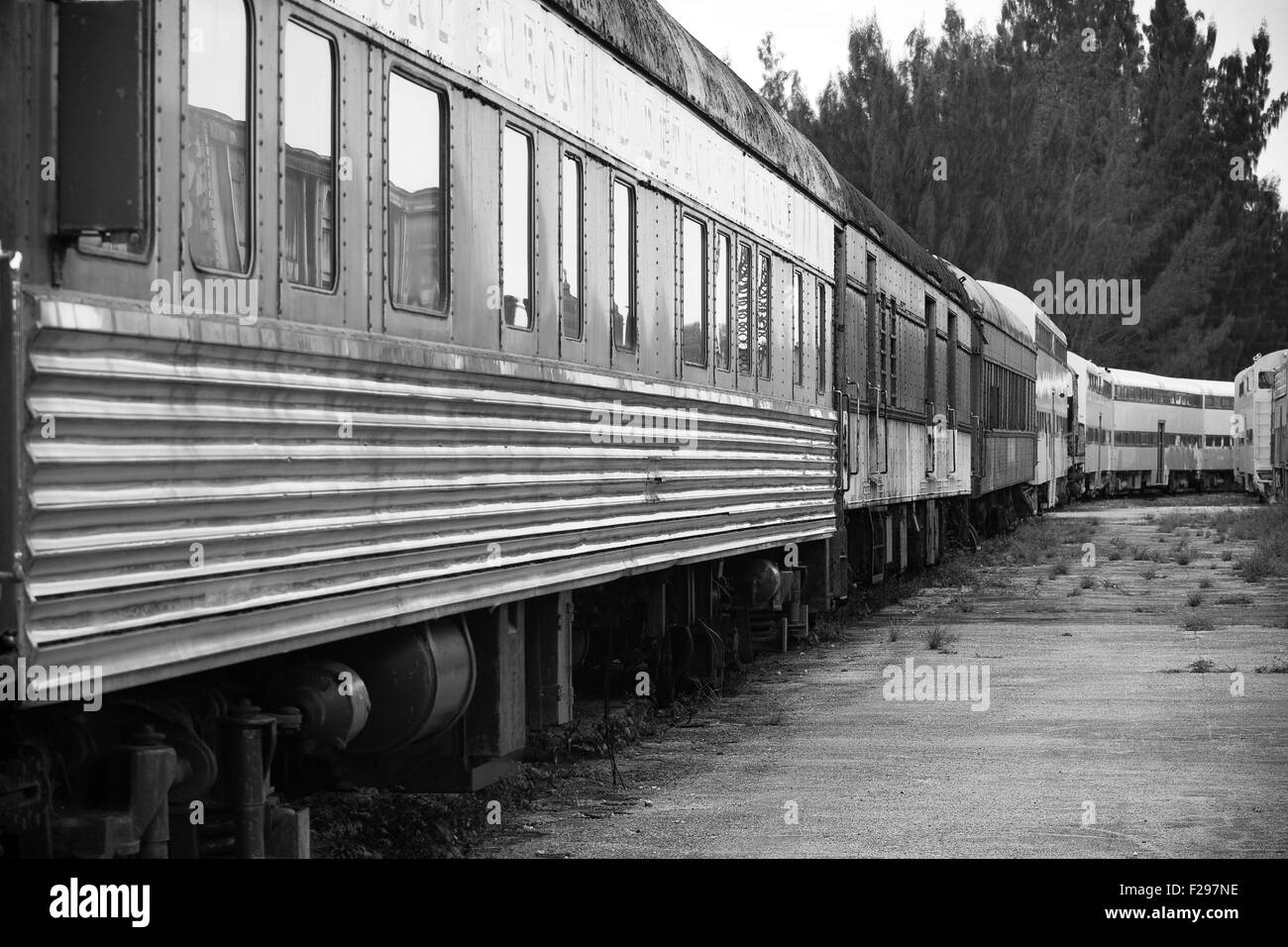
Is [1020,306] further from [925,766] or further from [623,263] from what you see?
[623,263]

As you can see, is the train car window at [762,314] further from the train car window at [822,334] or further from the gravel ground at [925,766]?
the gravel ground at [925,766]

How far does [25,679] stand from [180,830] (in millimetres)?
1361

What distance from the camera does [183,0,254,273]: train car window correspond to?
195 inches

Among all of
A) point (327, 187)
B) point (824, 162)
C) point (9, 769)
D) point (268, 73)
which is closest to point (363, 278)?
point (327, 187)

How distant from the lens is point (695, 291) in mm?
10602

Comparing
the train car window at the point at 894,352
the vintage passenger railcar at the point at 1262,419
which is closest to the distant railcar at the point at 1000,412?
the vintage passenger railcar at the point at 1262,419

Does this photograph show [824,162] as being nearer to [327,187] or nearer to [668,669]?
[668,669]

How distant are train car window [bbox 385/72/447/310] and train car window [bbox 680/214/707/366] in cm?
371

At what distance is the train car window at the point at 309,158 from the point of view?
18.1 ft

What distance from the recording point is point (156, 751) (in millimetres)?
4883

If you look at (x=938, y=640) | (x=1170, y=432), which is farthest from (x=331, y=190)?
(x=1170, y=432)

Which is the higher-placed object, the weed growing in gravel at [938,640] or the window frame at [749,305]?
the window frame at [749,305]

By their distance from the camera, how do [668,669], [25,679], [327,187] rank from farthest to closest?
1. [668,669]
2. [327,187]
3. [25,679]

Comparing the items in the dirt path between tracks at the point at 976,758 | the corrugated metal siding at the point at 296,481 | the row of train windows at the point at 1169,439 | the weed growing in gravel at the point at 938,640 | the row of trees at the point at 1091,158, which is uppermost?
the row of trees at the point at 1091,158
